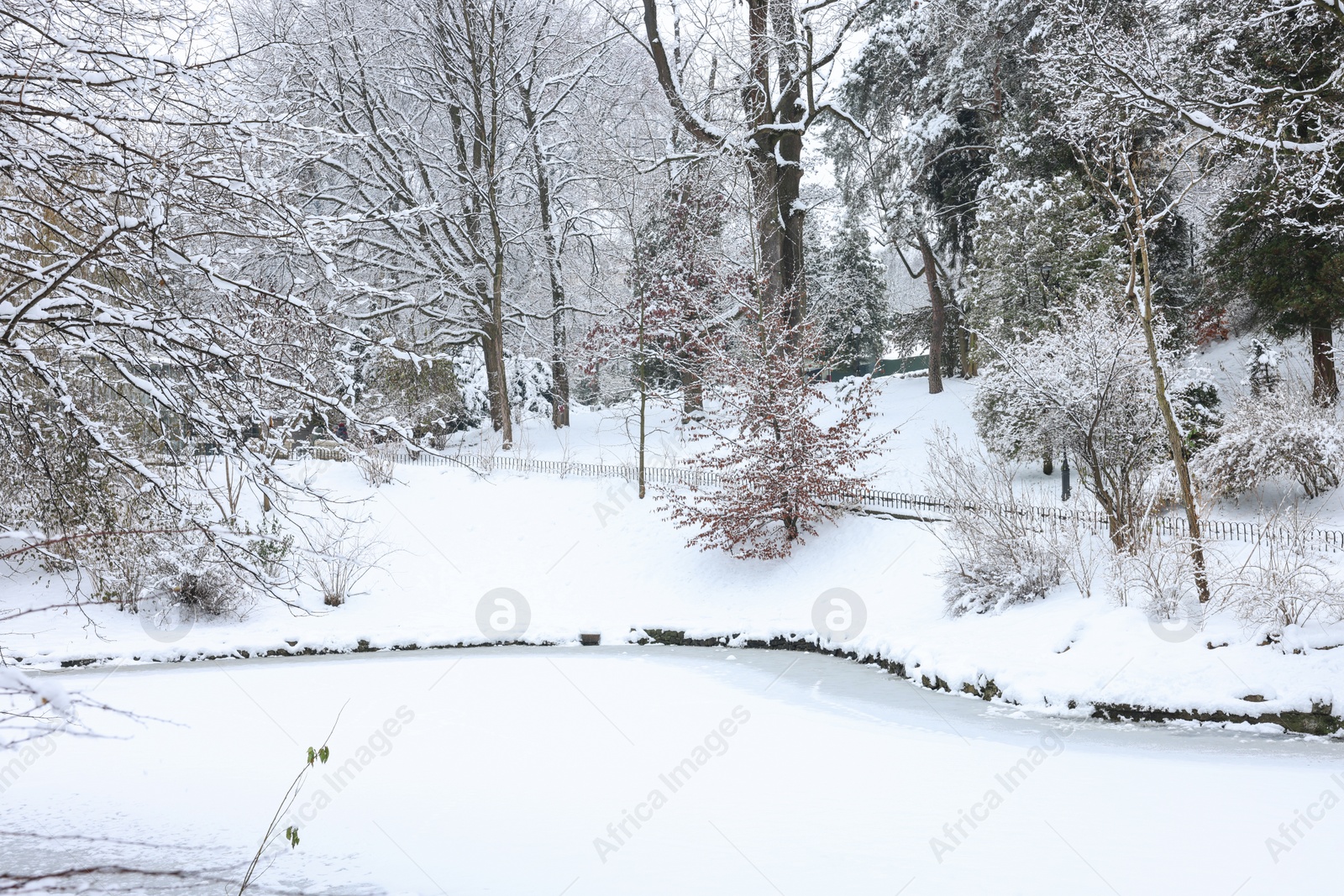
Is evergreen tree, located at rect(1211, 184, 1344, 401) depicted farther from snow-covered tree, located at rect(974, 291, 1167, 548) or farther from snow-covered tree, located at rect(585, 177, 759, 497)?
snow-covered tree, located at rect(585, 177, 759, 497)

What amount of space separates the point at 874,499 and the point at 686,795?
1040 centimetres

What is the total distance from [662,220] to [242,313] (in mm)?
20703

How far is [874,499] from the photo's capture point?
51.3 ft

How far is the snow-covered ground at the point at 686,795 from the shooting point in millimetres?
4520

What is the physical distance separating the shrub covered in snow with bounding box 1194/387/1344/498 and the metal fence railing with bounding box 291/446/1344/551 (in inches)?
34.7

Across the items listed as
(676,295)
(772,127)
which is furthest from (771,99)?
(676,295)

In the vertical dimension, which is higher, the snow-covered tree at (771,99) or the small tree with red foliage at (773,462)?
the snow-covered tree at (771,99)

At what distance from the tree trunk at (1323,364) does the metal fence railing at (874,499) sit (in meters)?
4.66

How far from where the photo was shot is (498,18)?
72.7 ft

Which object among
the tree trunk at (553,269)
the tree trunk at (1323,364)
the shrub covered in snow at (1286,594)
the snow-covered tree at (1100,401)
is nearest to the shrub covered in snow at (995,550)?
the snow-covered tree at (1100,401)

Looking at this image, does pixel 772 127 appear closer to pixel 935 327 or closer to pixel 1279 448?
pixel 1279 448

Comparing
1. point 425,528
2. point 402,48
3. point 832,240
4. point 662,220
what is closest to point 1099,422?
point 425,528

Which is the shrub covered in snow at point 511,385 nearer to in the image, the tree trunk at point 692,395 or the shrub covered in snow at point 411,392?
the shrub covered in snow at point 411,392

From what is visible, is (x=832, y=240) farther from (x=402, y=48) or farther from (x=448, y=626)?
(x=448, y=626)
